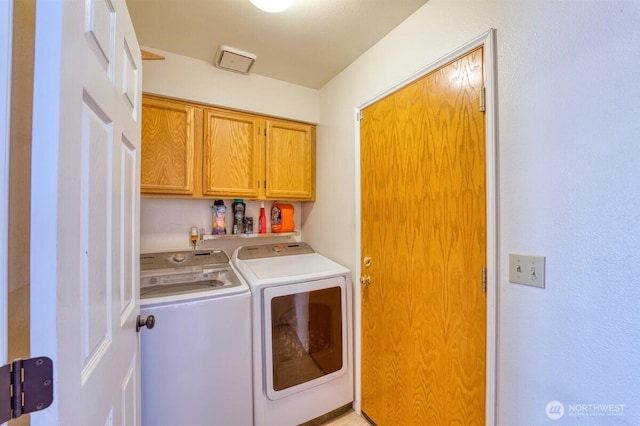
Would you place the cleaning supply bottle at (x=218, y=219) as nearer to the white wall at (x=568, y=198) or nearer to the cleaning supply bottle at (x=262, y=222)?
the cleaning supply bottle at (x=262, y=222)

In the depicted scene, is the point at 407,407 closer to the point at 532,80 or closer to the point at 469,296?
the point at 469,296

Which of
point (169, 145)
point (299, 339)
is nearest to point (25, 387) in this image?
point (299, 339)

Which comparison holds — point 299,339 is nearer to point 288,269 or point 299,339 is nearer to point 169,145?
point 288,269

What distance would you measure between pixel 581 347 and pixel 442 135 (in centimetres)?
94

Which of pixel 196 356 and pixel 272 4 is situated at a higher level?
pixel 272 4

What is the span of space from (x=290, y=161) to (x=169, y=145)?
897 mm

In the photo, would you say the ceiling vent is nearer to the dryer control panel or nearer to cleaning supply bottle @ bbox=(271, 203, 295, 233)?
cleaning supply bottle @ bbox=(271, 203, 295, 233)

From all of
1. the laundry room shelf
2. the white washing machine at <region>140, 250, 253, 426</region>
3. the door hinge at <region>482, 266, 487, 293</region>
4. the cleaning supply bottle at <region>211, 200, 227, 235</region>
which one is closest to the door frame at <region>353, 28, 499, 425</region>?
the door hinge at <region>482, 266, 487, 293</region>

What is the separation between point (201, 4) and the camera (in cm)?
138

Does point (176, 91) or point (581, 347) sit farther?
point (176, 91)

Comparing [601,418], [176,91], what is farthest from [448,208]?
[176,91]

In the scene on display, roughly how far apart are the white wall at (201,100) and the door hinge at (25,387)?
174cm

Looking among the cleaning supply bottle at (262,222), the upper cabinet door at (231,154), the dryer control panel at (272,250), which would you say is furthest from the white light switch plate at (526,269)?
the cleaning supply bottle at (262,222)

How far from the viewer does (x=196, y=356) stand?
1.38m
